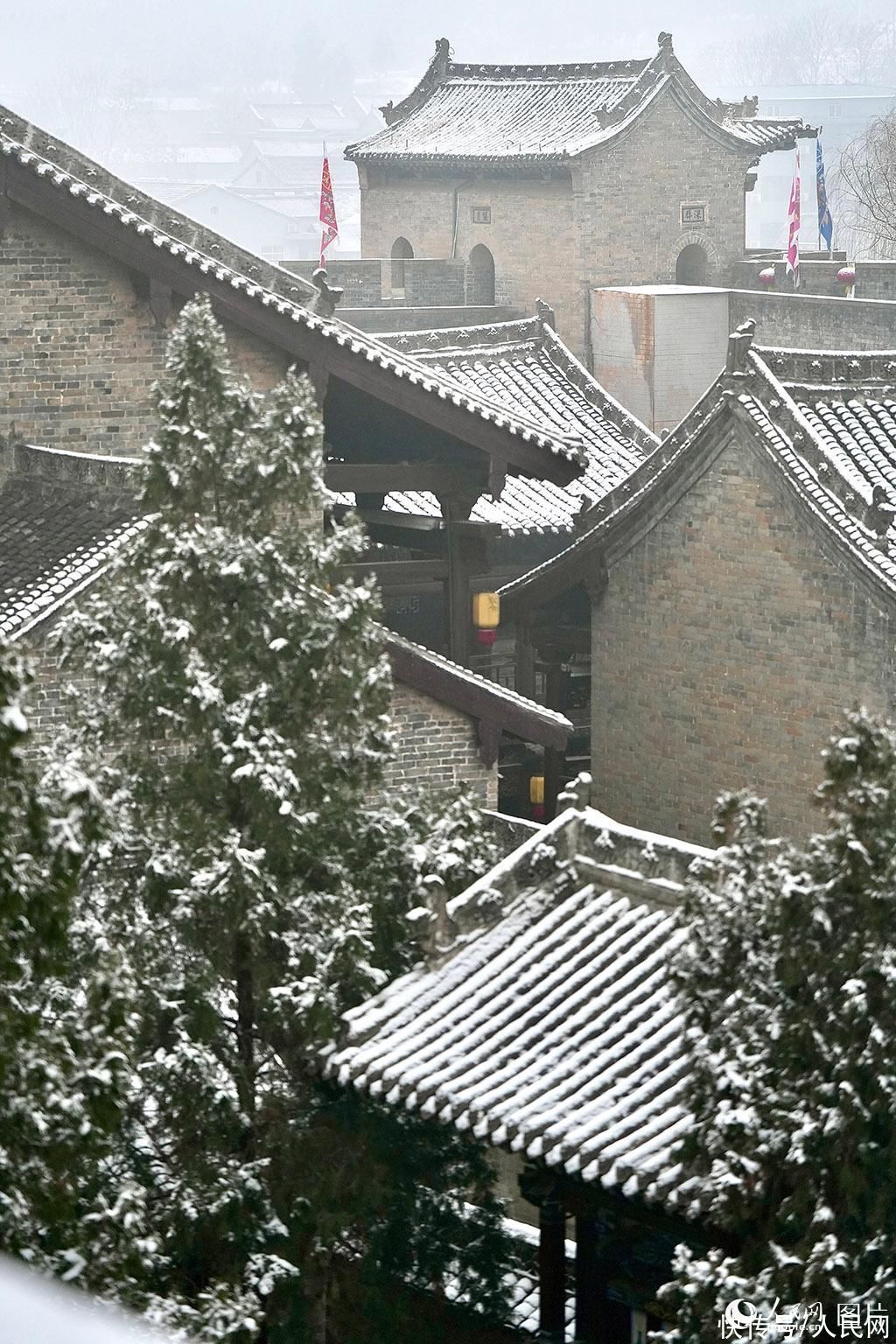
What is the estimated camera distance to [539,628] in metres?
21.2

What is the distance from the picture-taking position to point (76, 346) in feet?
56.4

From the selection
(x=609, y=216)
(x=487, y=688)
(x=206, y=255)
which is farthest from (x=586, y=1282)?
(x=609, y=216)

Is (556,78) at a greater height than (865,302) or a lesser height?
greater

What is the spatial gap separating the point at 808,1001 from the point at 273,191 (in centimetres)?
10101

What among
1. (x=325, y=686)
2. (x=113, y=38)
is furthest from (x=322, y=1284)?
(x=113, y=38)

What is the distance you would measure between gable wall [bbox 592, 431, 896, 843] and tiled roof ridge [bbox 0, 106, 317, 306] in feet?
13.6

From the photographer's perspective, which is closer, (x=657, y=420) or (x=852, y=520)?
(x=852, y=520)

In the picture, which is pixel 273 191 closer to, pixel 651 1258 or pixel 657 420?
pixel 657 420

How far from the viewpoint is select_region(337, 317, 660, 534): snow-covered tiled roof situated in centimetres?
2350

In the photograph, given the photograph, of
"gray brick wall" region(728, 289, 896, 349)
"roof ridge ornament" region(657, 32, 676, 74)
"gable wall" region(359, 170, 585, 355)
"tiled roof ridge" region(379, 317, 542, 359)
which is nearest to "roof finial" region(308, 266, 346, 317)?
"tiled roof ridge" region(379, 317, 542, 359)

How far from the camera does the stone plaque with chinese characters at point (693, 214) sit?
127 ft

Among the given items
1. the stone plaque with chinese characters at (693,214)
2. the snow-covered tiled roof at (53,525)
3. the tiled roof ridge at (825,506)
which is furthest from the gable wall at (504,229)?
the snow-covered tiled roof at (53,525)

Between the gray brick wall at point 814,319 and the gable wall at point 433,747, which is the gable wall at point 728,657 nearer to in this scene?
the gable wall at point 433,747

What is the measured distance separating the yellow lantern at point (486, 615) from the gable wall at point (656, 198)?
1947 cm
